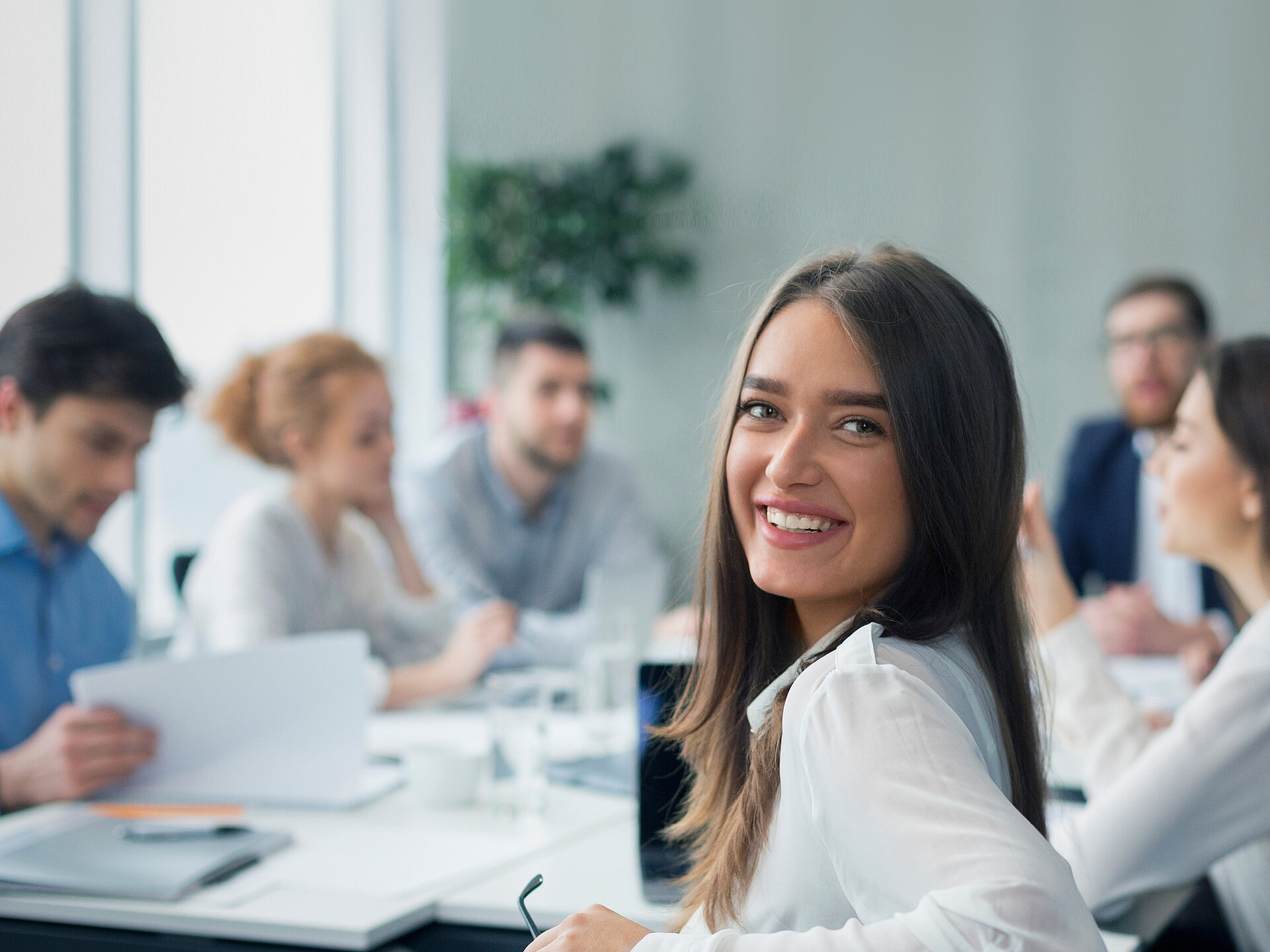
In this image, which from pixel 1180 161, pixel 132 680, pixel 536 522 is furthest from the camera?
pixel 1180 161

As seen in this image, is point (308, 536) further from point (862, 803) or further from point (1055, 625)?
point (862, 803)

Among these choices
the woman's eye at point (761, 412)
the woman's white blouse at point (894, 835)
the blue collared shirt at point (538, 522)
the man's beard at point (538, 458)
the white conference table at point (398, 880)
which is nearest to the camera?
the woman's white blouse at point (894, 835)

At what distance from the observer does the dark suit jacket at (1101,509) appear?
11.0ft

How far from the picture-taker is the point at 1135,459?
336 cm

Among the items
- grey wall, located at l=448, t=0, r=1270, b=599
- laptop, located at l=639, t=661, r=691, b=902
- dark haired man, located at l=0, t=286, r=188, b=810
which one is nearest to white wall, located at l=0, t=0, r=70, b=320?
dark haired man, located at l=0, t=286, r=188, b=810

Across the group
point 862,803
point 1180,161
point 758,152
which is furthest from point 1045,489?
point 862,803

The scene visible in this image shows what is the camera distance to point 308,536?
2359mm

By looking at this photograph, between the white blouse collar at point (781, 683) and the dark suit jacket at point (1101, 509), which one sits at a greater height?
the white blouse collar at point (781, 683)

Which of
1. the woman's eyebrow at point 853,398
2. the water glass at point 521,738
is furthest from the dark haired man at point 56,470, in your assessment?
the woman's eyebrow at point 853,398

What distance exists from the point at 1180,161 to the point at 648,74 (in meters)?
2.04

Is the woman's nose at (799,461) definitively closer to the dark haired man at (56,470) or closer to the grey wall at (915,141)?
the dark haired man at (56,470)

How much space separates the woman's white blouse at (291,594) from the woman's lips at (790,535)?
4.13 feet

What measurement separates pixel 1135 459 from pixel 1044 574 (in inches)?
76.0

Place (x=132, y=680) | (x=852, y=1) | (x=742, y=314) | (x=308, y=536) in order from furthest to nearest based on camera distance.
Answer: (x=852, y=1) < (x=308, y=536) < (x=132, y=680) < (x=742, y=314)
